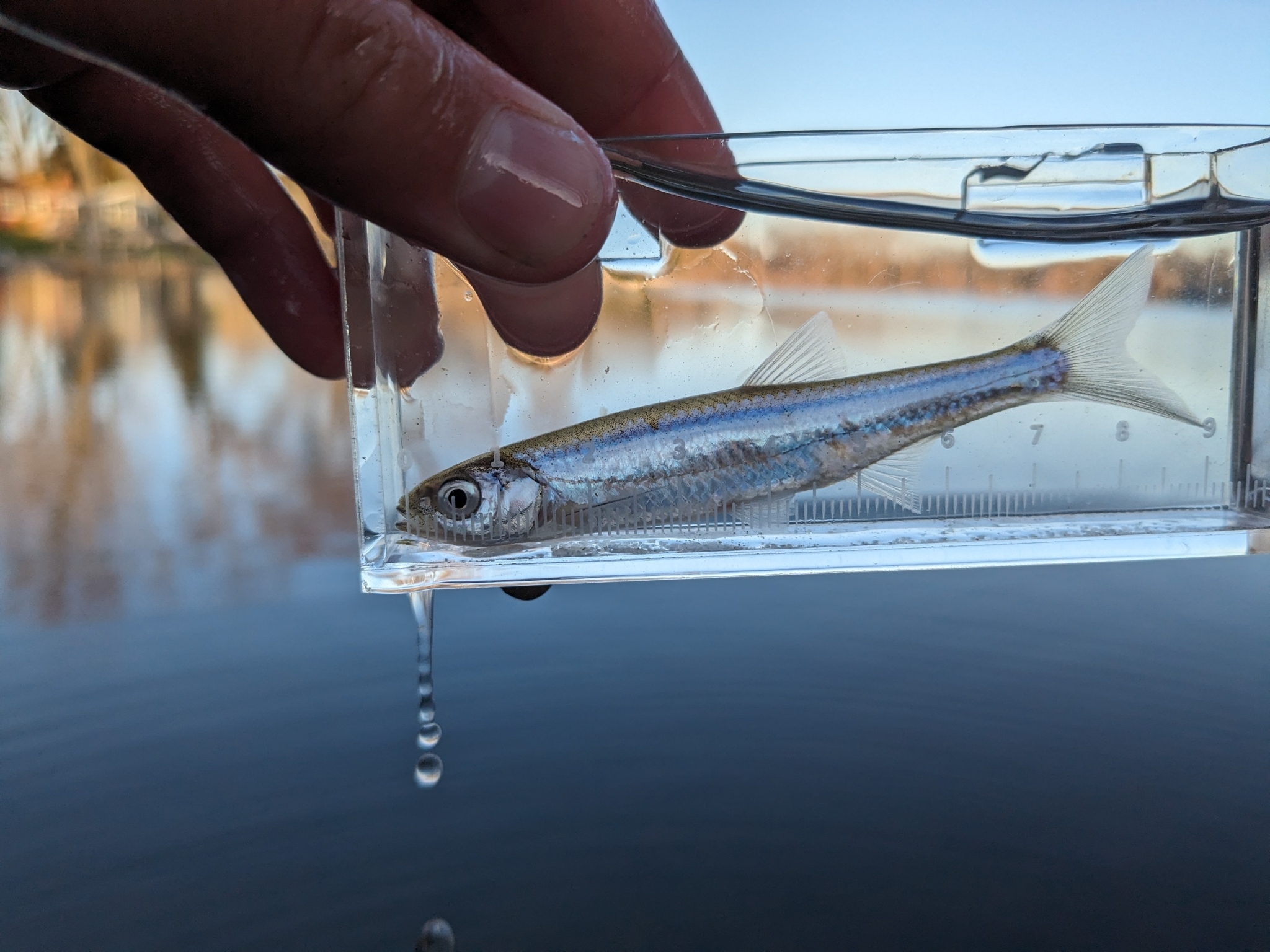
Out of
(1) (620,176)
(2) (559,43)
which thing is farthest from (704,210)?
(2) (559,43)

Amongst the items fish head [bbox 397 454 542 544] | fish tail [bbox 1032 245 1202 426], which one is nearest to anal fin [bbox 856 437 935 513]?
fish tail [bbox 1032 245 1202 426]

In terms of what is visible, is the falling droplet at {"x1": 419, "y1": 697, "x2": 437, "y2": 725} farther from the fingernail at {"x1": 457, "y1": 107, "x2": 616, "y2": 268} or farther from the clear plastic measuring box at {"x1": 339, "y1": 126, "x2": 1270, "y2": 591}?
the fingernail at {"x1": 457, "y1": 107, "x2": 616, "y2": 268}

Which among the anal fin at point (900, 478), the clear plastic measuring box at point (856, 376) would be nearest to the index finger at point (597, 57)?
the clear plastic measuring box at point (856, 376)

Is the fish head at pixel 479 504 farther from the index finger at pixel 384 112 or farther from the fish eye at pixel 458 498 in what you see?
the index finger at pixel 384 112

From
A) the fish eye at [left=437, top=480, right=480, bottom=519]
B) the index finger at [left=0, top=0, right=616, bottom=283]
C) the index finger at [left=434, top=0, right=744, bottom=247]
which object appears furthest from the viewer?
the index finger at [left=434, top=0, right=744, bottom=247]

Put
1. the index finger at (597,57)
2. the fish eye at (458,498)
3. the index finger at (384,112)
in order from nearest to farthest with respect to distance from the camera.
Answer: the index finger at (384,112) → the fish eye at (458,498) → the index finger at (597,57)

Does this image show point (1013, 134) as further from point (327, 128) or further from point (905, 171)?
point (327, 128)
